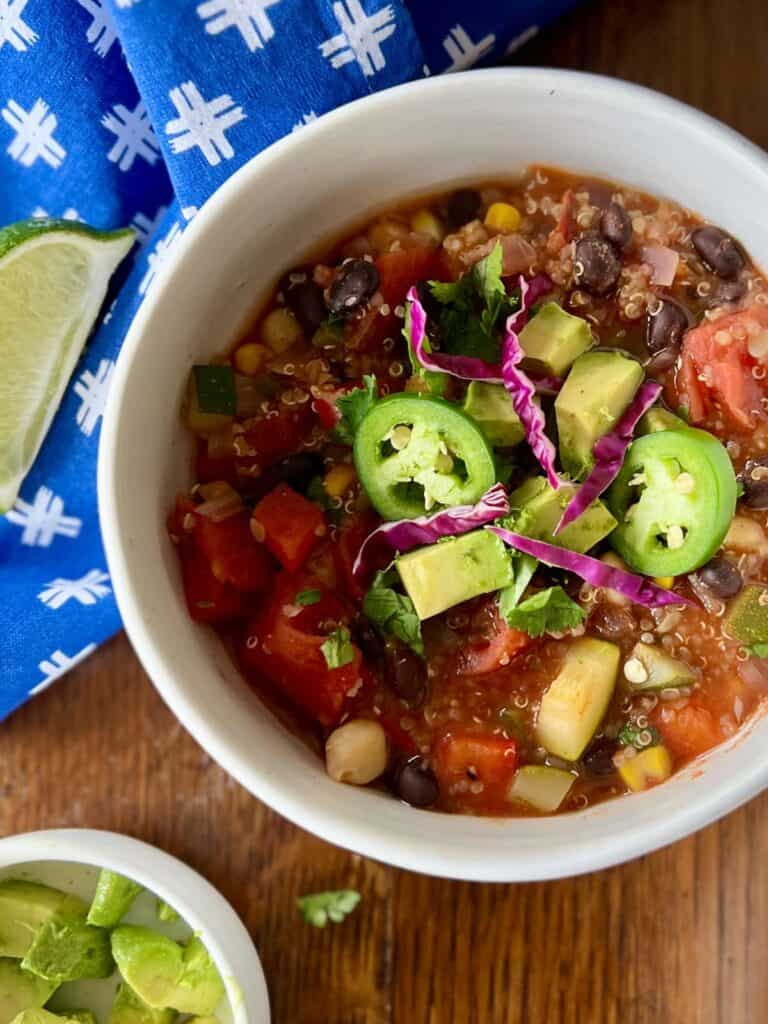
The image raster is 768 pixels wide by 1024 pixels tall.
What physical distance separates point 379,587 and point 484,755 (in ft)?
Result: 1.02

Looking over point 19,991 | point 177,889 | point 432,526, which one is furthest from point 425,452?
point 19,991

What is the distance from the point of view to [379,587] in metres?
1.84

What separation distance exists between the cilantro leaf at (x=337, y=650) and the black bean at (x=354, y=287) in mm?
507

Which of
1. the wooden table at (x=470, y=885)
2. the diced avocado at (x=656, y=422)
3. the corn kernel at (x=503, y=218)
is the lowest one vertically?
the wooden table at (x=470, y=885)

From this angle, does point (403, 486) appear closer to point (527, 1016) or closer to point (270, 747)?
point (270, 747)

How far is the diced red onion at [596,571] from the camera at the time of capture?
5.77 feet

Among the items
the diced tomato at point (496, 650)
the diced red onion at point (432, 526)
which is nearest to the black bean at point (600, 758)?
the diced tomato at point (496, 650)

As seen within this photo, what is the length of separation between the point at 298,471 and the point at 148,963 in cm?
98

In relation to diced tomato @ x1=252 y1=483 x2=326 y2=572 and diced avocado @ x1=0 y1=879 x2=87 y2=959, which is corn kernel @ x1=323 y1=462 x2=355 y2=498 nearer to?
diced tomato @ x1=252 y1=483 x2=326 y2=572

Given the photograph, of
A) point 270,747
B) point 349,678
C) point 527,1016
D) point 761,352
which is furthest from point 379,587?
point 527,1016

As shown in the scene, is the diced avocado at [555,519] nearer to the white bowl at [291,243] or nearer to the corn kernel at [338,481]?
the corn kernel at [338,481]

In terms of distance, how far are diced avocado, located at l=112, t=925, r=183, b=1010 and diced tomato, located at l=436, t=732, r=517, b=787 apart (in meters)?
0.71

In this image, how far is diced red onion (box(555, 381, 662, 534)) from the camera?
176cm

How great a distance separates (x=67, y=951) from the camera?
7.22 feet
